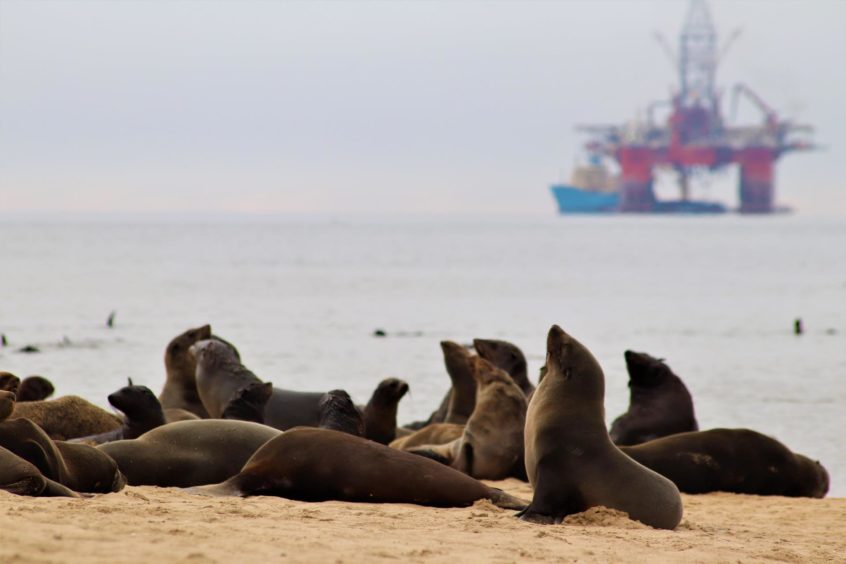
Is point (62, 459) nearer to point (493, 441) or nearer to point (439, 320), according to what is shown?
point (493, 441)

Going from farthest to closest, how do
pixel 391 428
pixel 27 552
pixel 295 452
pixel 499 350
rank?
pixel 499 350 < pixel 391 428 < pixel 295 452 < pixel 27 552

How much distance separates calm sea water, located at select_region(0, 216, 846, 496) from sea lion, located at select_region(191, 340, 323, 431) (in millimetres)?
4262

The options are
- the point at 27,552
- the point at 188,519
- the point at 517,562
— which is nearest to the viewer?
the point at 27,552

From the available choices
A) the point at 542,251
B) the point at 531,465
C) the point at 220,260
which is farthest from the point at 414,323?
the point at 542,251

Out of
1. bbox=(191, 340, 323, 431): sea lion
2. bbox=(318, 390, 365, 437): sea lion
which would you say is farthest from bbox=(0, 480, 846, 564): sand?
bbox=(191, 340, 323, 431): sea lion

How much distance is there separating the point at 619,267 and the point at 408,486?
2415 inches

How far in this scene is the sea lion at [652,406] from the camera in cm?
950

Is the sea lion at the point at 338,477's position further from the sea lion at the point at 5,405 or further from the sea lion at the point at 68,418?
the sea lion at the point at 68,418

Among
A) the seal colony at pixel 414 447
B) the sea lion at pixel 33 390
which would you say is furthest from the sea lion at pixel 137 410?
the sea lion at pixel 33 390

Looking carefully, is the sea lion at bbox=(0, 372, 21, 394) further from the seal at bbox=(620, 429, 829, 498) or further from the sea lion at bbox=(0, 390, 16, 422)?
the seal at bbox=(620, 429, 829, 498)

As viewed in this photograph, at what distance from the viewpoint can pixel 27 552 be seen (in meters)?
4.19

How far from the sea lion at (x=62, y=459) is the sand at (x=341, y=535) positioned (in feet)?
0.43

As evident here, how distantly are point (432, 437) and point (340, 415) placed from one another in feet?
3.45

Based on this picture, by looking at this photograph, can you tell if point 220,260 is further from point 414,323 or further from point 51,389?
point 51,389
